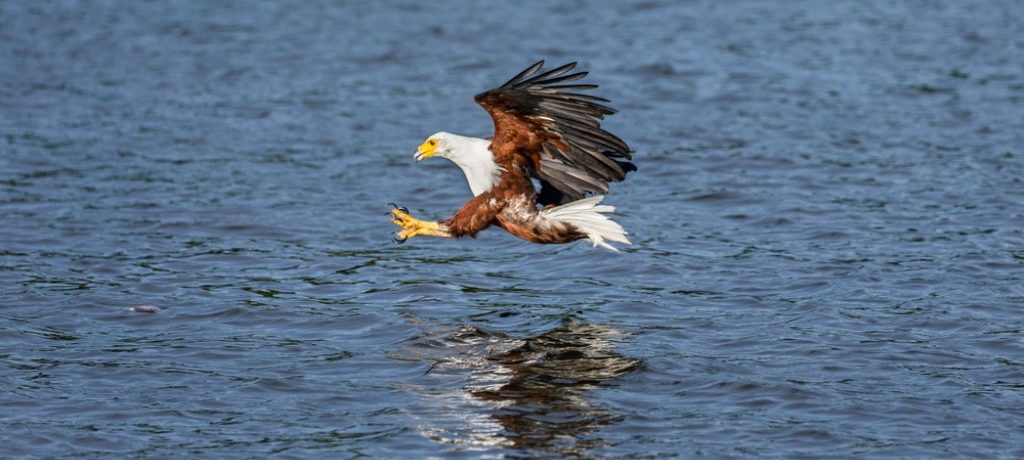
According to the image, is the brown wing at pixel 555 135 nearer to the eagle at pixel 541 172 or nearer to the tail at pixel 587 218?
the eagle at pixel 541 172

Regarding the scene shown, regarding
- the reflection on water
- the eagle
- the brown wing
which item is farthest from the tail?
the reflection on water

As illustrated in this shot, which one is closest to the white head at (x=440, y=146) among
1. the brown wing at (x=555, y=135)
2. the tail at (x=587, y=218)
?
the brown wing at (x=555, y=135)

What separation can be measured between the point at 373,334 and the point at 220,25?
10.5 m

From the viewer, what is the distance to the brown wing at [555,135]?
7.98m

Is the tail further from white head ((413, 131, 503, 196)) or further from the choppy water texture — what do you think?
the choppy water texture

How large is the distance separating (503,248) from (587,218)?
2.17 meters

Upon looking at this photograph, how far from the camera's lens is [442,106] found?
14.5 metres

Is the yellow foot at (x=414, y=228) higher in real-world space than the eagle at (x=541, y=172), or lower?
lower

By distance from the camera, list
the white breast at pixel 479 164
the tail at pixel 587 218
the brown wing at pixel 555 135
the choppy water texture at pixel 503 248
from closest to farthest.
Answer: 1. the choppy water texture at pixel 503 248
2. the brown wing at pixel 555 135
3. the tail at pixel 587 218
4. the white breast at pixel 479 164

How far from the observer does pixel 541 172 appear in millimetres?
8648

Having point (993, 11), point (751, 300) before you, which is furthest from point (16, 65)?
point (993, 11)

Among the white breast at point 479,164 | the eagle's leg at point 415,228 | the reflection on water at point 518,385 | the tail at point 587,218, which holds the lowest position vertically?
the reflection on water at point 518,385

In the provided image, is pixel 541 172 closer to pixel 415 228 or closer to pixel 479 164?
pixel 479 164

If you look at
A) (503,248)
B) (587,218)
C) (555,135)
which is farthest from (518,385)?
(503,248)
